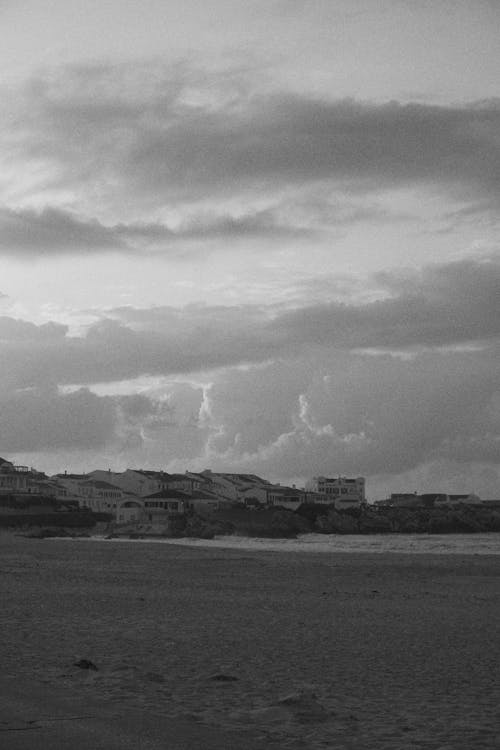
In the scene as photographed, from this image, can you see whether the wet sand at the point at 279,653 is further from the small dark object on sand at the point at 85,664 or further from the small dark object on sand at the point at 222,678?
the small dark object on sand at the point at 85,664

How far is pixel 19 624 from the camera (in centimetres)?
1764

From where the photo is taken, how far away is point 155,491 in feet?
530

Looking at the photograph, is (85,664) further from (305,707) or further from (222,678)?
(305,707)

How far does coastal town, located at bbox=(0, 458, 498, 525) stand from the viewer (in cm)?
13062

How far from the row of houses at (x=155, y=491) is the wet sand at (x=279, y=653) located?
10029 centimetres

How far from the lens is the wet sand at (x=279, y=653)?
9750mm

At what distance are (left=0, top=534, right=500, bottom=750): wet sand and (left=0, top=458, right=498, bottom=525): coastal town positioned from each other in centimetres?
9370

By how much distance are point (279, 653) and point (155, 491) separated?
14838 centimetres

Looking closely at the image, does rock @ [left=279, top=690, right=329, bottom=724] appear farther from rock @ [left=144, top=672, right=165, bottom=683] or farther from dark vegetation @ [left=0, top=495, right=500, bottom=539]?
dark vegetation @ [left=0, top=495, right=500, bottom=539]

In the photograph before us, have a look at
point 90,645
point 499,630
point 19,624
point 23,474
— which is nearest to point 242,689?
point 90,645

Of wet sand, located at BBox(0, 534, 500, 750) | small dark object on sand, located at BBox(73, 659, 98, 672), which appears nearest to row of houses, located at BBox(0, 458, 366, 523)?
wet sand, located at BBox(0, 534, 500, 750)

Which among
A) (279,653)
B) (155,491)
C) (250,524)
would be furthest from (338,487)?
(279,653)

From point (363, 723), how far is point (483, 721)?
1.25 metres

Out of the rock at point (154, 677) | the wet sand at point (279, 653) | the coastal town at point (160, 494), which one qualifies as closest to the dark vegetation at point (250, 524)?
the coastal town at point (160, 494)
